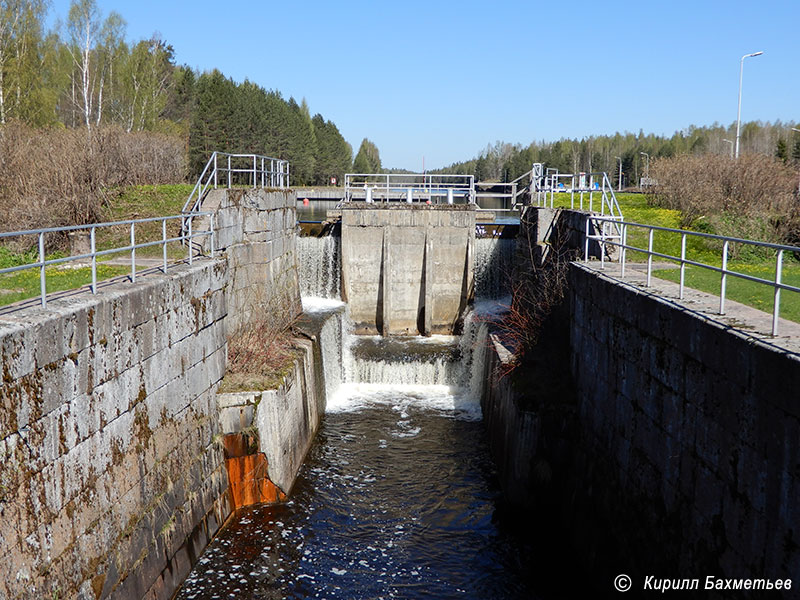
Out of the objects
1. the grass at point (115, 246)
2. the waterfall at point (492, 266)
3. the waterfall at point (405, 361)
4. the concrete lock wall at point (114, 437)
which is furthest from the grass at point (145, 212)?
the waterfall at point (492, 266)

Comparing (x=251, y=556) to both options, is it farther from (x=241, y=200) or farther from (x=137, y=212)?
(x=137, y=212)

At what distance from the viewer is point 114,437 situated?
8875 mm

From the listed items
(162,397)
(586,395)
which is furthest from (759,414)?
(162,397)

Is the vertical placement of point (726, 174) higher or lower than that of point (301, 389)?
higher

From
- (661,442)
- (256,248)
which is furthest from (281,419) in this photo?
(661,442)

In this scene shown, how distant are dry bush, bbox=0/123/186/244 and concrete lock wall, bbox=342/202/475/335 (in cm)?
779

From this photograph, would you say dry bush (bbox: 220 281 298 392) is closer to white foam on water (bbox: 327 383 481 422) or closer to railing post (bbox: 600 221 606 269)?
white foam on water (bbox: 327 383 481 422)

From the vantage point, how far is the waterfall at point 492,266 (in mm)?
25500

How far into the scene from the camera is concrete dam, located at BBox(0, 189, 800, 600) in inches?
278

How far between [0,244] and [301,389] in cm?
990

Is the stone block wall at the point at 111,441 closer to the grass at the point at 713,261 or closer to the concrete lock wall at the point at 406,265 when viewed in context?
the grass at the point at 713,261

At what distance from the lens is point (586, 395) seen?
12.2 m

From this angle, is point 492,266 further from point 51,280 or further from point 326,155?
point 326,155

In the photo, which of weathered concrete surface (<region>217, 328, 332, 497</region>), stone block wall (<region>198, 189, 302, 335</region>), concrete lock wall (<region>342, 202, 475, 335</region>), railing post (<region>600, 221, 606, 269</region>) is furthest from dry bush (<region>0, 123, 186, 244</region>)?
railing post (<region>600, 221, 606, 269</region>)
